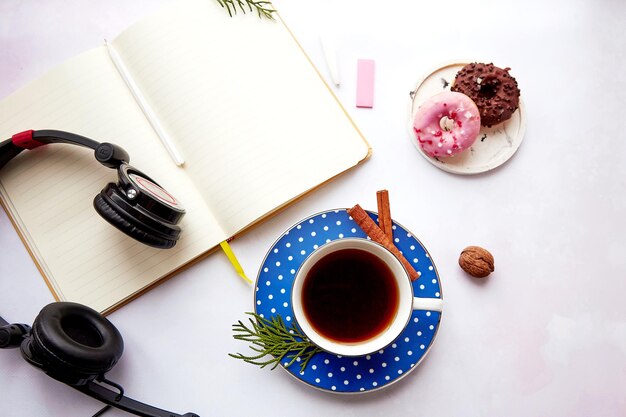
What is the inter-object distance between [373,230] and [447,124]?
23cm

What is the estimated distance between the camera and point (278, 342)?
836mm

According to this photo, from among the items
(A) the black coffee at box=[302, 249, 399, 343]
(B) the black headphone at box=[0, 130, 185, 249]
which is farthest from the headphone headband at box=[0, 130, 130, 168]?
(A) the black coffee at box=[302, 249, 399, 343]


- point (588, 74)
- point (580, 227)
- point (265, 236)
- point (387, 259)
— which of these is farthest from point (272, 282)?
point (588, 74)

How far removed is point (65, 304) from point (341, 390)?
455 mm

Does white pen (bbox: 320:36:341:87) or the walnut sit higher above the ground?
white pen (bbox: 320:36:341:87)

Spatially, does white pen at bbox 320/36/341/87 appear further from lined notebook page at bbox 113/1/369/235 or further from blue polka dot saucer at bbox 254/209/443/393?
blue polka dot saucer at bbox 254/209/443/393

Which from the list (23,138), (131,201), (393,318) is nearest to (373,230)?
(393,318)

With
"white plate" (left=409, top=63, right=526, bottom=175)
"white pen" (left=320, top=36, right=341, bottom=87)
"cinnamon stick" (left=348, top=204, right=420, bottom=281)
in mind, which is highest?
"white pen" (left=320, top=36, right=341, bottom=87)

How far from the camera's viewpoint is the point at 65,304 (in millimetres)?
827

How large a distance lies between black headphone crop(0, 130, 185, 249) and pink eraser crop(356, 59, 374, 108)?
37cm

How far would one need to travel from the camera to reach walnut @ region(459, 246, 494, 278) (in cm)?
89

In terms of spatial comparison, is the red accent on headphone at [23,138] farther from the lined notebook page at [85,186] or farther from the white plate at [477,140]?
the white plate at [477,140]

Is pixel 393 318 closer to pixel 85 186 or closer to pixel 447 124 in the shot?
pixel 447 124

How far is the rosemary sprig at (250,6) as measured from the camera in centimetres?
91
